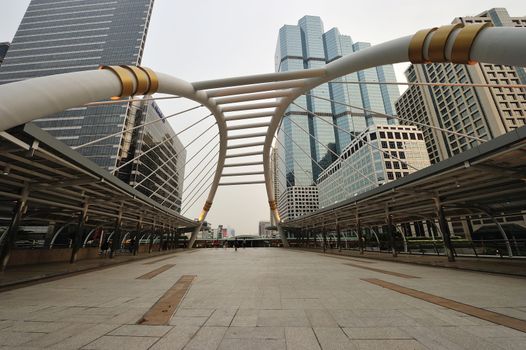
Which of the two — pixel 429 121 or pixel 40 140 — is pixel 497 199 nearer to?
pixel 40 140

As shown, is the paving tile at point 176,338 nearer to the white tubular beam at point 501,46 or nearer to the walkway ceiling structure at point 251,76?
the walkway ceiling structure at point 251,76

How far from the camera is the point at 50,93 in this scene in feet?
19.9

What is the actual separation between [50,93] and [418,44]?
11127mm

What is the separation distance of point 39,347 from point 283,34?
202m

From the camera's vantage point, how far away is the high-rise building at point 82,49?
70.1 metres

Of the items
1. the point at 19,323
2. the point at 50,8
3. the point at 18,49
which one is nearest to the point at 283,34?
the point at 50,8

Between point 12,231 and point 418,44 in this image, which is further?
point 12,231

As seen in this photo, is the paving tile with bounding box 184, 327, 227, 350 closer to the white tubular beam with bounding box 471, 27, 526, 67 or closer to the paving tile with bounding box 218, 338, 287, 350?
the paving tile with bounding box 218, 338, 287, 350

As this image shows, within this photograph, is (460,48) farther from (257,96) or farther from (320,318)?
(257,96)

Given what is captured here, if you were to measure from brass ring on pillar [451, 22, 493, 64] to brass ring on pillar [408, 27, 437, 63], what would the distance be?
0.96 meters

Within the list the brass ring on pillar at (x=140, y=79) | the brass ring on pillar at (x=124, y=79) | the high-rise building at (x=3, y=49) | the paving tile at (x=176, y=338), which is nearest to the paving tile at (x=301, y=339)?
the paving tile at (x=176, y=338)

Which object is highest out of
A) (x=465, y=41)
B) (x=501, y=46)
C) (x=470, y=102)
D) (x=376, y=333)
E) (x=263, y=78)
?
(x=470, y=102)

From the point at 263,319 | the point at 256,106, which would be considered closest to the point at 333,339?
the point at 263,319

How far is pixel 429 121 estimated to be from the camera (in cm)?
7619
